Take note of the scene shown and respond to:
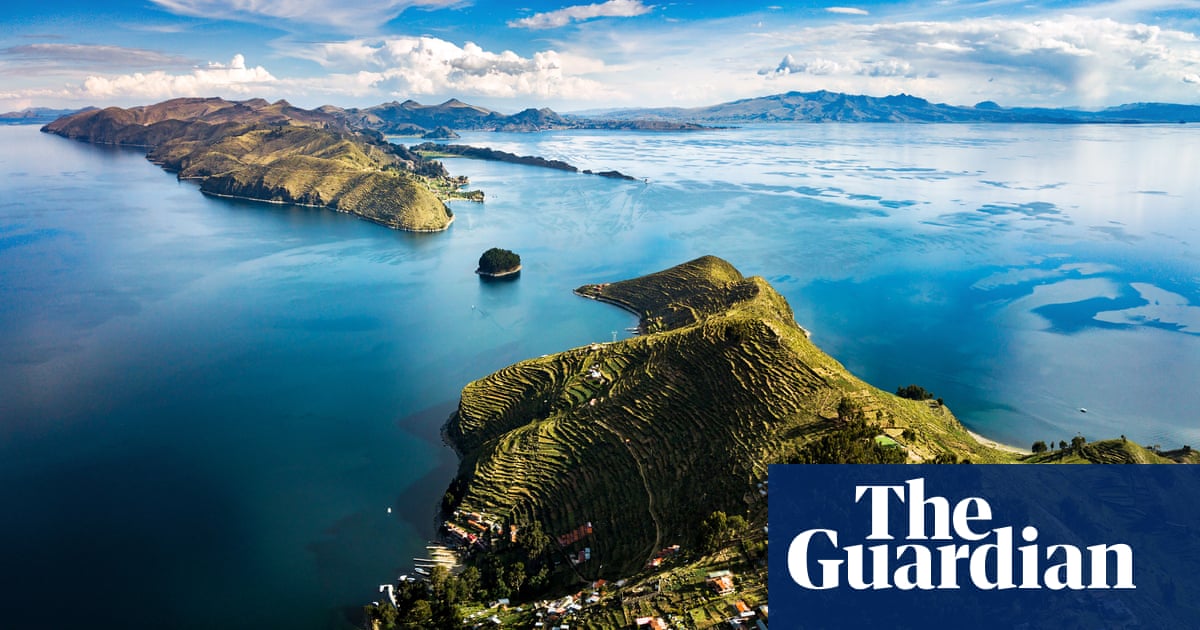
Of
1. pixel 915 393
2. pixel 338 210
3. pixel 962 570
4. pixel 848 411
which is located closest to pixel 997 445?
Result: pixel 915 393

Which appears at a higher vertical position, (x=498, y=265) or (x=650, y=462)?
(x=498, y=265)

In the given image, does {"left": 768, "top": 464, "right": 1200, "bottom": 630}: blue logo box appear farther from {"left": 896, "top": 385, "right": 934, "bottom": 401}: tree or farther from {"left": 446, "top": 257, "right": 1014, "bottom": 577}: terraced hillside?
{"left": 896, "top": 385, "right": 934, "bottom": 401}: tree

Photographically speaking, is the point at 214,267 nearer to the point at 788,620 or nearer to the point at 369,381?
the point at 369,381

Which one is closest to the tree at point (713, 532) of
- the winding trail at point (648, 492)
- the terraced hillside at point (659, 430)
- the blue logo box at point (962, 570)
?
the terraced hillside at point (659, 430)

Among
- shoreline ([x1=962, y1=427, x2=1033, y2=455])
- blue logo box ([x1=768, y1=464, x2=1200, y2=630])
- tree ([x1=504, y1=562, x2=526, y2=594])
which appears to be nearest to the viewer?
blue logo box ([x1=768, y1=464, x2=1200, y2=630])

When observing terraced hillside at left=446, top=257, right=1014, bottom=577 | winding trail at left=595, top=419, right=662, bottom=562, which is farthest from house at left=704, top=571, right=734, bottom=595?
winding trail at left=595, top=419, right=662, bottom=562

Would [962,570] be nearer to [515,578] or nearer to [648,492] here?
[648,492]
